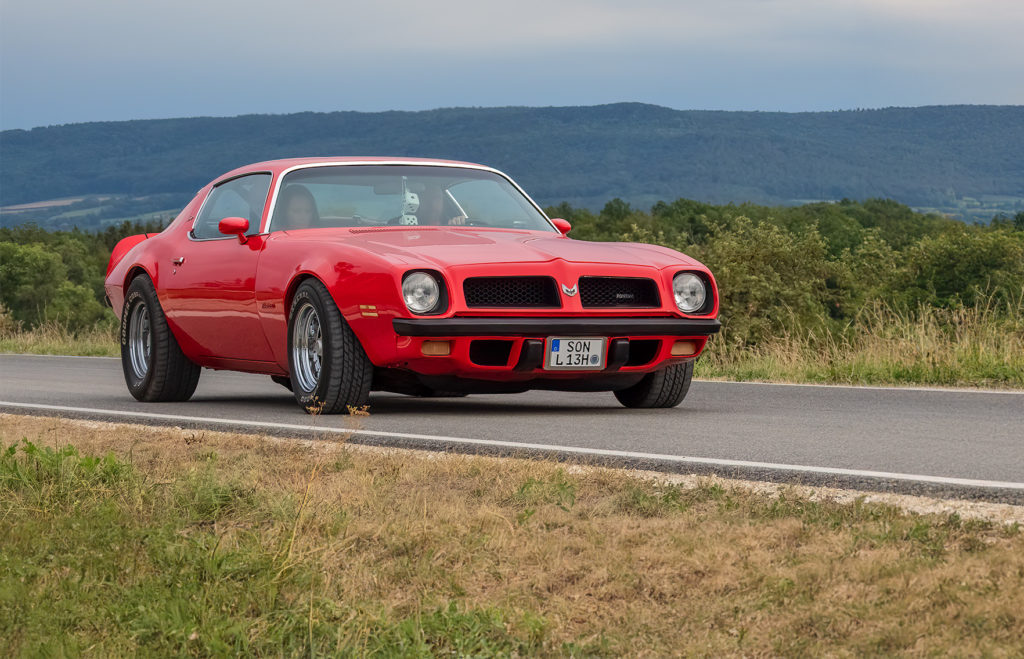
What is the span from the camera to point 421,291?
7898 mm

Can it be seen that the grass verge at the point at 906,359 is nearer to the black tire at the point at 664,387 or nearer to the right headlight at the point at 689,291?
the black tire at the point at 664,387

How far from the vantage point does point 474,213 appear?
9.51 metres

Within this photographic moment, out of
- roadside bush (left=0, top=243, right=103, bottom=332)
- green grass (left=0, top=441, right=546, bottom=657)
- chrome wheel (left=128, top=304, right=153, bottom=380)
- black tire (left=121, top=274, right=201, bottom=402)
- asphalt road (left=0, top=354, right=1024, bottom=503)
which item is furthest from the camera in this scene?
roadside bush (left=0, top=243, right=103, bottom=332)

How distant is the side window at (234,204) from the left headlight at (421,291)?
5.98 feet

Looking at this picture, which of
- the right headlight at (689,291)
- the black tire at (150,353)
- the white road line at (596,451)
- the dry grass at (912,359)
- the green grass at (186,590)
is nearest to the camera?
the green grass at (186,590)

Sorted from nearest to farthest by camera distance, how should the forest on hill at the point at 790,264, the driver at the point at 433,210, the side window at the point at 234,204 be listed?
the driver at the point at 433,210
the side window at the point at 234,204
the forest on hill at the point at 790,264

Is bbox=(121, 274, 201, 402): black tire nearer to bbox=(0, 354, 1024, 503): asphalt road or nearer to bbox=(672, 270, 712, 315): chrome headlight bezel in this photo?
bbox=(0, 354, 1024, 503): asphalt road

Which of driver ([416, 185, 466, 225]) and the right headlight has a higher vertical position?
driver ([416, 185, 466, 225])

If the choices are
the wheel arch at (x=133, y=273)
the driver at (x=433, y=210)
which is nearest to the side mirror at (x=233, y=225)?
the driver at (x=433, y=210)

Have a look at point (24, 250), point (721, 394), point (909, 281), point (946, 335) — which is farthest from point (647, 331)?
point (24, 250)

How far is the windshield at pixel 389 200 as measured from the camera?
30.2 feet

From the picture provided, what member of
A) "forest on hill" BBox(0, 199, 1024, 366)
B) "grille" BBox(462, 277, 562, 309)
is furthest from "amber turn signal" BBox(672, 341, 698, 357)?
"forest on hill" BBox(0, 199, 1024, 366)

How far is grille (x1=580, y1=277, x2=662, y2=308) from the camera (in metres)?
8.19

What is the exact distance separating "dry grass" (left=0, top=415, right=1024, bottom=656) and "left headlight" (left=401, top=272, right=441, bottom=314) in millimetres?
2378
